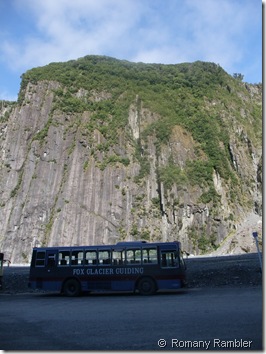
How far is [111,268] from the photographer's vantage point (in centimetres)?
2120

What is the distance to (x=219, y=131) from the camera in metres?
89.8

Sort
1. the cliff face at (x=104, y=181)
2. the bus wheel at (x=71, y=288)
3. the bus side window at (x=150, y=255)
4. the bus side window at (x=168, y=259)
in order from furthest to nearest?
the cliff face at (x=104, y=181)
the bus wheel at (x=71, y=288)
the bus side window at (x=150, y=255)
the bus side window at (x=168, y=259)

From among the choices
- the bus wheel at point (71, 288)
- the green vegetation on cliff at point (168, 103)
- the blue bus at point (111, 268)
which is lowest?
the bus wheel at point (71, 288)

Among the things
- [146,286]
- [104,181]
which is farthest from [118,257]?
[104,181]

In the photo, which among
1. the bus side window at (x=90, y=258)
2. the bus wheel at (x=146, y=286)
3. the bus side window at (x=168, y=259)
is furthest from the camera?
the bus side window at (x=90, y=258)

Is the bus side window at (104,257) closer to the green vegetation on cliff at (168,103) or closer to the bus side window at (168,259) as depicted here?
the bus side window at (168,259)

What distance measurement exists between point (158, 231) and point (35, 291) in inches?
1891

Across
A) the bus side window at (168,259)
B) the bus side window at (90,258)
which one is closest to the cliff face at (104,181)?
the bus side window at (90,258)

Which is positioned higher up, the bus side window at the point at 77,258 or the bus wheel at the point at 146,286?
the bus side window at the point at 77,258

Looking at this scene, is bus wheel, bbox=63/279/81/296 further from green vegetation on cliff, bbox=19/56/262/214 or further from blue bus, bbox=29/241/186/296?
green vegetation on cliff, bbox=19/56/262/214

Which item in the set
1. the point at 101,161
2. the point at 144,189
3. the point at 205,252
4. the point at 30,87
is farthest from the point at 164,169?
the point at 30,87

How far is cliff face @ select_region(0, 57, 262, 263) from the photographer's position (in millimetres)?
71438

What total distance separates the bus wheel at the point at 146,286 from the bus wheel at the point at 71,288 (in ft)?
11.6

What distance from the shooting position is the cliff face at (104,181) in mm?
71438
